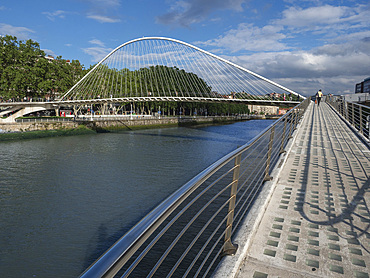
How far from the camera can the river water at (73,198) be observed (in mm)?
7293

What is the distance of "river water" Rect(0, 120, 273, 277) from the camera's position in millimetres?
7293

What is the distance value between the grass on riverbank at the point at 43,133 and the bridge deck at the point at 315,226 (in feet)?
Answer: 93.5

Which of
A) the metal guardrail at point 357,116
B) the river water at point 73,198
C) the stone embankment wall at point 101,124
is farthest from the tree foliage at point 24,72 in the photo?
the metal guardrail at point 357,116

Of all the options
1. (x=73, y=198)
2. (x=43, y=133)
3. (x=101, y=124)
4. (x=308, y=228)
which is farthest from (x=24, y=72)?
(x=308, y=228)

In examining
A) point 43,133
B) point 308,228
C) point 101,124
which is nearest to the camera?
point 308,228

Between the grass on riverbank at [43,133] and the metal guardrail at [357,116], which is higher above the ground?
the metal guardrail at [357,116]

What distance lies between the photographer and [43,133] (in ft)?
99.2

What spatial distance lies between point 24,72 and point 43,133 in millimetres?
15258

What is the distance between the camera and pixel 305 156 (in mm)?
5609

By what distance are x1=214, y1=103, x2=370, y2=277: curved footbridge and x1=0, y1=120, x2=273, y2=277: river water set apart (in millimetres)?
5531

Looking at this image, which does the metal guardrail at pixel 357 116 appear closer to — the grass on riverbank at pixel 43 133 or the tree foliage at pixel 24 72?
the grass on riverbank at pixel 43 133

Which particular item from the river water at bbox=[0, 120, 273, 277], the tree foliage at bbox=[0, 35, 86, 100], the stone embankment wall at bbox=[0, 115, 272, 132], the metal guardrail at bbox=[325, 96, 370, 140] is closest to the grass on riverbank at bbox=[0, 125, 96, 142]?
the stone embankment wall at bbox=[0, 115, 272, 132]

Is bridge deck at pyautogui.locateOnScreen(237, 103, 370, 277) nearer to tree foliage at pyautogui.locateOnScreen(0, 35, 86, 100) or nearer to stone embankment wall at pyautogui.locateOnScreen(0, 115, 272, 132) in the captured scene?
stone embankment wall at pyautogui.locateOnScreen(0, 115, 272, 132)

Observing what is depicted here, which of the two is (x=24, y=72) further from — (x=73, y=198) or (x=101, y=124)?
(x=73, y=198)
